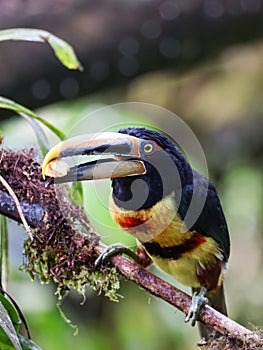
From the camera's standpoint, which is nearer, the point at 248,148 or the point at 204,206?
the point at 204,206

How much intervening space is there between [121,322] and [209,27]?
4.37ft

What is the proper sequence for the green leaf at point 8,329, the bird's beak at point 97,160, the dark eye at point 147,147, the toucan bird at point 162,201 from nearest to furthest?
the green leaf at point 8,329
the bird's beak at point 97,160
the toucan bird at point 162,201
the dark eye at point 147,147

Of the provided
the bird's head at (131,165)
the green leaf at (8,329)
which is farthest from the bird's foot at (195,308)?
the green leaf at (8,329)

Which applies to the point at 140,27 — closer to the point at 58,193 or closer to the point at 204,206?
the point at 204,206

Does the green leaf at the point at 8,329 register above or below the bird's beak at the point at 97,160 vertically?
below

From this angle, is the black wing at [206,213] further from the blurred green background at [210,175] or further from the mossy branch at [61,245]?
the blurred green background at [210,175]

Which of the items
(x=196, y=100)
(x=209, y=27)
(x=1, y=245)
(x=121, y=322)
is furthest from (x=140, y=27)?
(x=1, y=245)

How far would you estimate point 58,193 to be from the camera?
157 centimetres

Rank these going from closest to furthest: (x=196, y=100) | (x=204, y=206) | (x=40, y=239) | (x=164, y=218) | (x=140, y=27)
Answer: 1. (x=40, y=239)
2. (x=164, y=218)
3. (x=204, y=206)
4. (x=140, y=27)
5. (x=196, y=100)

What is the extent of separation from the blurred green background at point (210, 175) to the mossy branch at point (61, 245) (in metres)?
0.76

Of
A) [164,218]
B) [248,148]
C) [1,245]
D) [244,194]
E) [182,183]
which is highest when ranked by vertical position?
[248,148]

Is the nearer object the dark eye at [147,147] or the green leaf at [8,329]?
the green leaf at [8,329]

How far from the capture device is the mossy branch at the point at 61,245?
1465 millimetres

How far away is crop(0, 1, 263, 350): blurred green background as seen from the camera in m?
2.73
